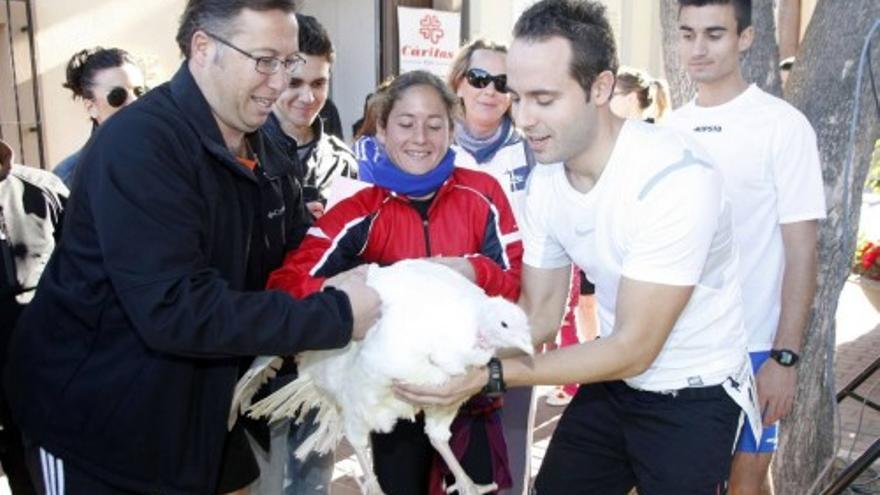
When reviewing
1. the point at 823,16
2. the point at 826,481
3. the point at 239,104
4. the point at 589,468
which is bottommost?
the point at 826,481

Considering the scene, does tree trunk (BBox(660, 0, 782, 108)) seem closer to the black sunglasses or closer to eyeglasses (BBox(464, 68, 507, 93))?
eyeglasses (BBox(464, 68, 507, 93))

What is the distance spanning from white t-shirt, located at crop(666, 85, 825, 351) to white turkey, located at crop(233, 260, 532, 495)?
1107mm

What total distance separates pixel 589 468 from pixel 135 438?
56.2 inches

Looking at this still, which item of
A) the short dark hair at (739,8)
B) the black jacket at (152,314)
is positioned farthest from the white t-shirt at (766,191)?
the black jacket at (152,314)

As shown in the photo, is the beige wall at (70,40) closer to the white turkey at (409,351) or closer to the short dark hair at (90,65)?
the short dark hair at (90,65)

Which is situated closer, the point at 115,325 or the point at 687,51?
the point at 115,325

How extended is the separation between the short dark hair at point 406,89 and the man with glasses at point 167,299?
2.70 ft

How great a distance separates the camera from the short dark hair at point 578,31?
2.28 metres

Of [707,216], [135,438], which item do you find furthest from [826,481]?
[135,438]

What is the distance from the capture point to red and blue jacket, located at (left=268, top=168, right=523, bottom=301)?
2818mm

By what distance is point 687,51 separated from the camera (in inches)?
128

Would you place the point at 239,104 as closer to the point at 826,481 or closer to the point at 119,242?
the point at 119,242

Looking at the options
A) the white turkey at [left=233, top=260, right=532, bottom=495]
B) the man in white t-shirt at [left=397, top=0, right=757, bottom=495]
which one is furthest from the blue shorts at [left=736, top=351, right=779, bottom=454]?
the white turkey at [left=233, top=260, right=532, bottom=495]

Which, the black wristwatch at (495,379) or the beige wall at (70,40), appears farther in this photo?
the beige wall at (70,40)
